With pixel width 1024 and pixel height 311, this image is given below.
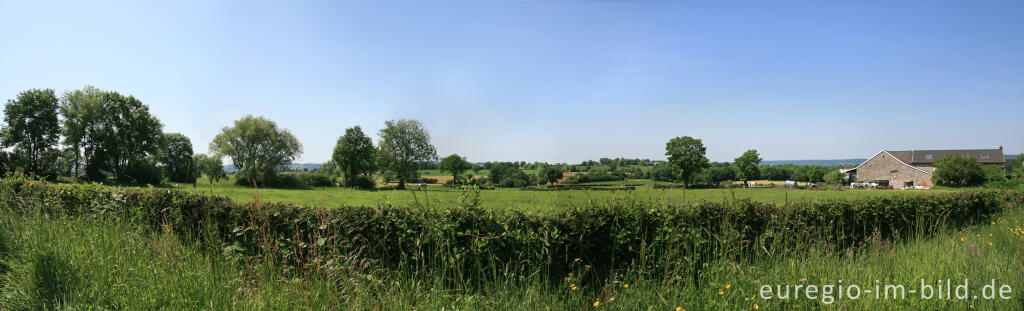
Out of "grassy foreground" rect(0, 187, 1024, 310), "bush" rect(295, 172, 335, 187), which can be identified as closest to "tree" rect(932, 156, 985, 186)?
"grassy foreground" rect(0, 187, 1024, 310)

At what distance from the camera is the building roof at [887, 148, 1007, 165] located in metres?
46.2

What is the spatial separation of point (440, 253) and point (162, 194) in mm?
5477

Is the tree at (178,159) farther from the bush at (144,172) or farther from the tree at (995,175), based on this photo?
the tree at (995,175)

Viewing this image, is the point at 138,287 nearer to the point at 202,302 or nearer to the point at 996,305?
the point at 202,302

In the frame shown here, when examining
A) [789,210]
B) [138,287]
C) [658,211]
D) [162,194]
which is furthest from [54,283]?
[789,210]

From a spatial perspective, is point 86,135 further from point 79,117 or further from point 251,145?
point 251,145

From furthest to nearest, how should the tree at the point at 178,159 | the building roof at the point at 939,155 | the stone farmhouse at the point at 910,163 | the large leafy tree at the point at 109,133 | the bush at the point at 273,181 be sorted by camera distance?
the tree at the point at 178,159 → the bush at the point at 273,181 → the building roof at the point at 939,155 → the stone farmhouse at the point at 910,163 → the large leafy tree at the point at 109,133

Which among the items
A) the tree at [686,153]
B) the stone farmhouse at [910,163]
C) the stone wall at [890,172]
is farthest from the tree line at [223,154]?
the stone wall at [890,172]

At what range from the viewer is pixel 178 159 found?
52.5 meters

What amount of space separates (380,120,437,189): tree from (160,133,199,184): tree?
2326cm

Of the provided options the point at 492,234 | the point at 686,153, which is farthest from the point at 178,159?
the point at 492,234

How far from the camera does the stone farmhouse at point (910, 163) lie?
45.1 m

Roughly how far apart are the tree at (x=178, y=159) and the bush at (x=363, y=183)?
19.2m

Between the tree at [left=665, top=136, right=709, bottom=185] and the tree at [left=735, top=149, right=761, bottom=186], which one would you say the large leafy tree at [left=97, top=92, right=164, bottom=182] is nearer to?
the tree at [left=665, top=136, right=709, bottom=185]
